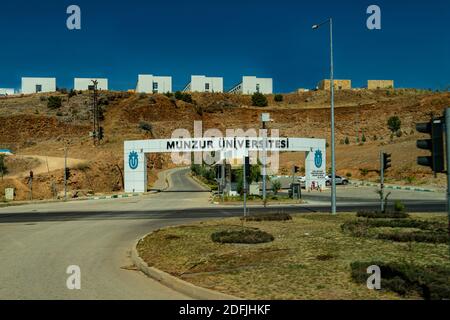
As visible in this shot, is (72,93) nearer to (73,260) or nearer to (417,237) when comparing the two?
(73,260)

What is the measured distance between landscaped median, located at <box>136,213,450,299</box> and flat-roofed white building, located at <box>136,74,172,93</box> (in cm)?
12720

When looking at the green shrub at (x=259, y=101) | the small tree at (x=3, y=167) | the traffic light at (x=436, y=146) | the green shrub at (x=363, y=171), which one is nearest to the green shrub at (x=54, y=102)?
the small tree at (x=3, y=167)

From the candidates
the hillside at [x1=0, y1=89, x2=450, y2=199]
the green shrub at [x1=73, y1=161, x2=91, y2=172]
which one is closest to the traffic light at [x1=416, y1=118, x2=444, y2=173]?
the green shrub at [x1=73, y1=161, x2=91, y2=172]

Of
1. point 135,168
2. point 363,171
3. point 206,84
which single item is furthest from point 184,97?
point 135,168

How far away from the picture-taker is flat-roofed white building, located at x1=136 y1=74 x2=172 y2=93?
139375 mm

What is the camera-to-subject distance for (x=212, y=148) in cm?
4606

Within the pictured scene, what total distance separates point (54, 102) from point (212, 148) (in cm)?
7583

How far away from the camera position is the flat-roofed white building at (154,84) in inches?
5487

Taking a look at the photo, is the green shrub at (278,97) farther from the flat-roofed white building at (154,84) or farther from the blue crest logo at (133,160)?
the blue crest logo at (133,160)

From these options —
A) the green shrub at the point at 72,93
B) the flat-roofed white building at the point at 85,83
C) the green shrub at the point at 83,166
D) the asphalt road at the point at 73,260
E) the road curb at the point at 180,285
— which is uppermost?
the flat-roofed white building at the point at 85,83

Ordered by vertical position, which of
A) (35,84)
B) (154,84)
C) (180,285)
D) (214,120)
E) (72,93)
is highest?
(154,84)

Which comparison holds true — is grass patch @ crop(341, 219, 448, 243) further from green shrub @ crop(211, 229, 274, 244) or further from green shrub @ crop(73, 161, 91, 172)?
green shrub @ crop(73, 161, 91, 172)

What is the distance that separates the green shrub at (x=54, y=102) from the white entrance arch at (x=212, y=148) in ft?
225

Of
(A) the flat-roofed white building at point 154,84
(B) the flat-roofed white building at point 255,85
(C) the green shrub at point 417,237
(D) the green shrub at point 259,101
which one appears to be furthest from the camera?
(B) the flat-roofed white building at point 255,85
